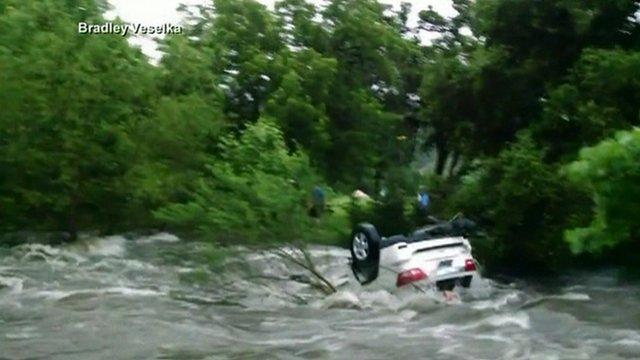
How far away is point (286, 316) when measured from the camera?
17484mm

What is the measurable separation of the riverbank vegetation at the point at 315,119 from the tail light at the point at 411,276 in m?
2.29

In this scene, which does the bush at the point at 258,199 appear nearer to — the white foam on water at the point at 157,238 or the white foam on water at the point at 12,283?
the white foam on water at the point at 12,283

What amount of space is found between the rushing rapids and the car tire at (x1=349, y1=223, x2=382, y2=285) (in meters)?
0.34

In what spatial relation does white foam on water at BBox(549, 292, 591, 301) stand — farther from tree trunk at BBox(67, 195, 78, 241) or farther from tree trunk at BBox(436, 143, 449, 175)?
tree trunk at BBox(436, 143, 449, 175)

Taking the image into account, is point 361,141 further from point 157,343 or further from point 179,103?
point 157,343

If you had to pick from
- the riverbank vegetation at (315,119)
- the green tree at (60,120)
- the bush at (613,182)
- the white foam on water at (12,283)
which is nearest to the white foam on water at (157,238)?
the riverbank vegetation at (315,119)

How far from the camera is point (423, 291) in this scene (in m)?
17.3

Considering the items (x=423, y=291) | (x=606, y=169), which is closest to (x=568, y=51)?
(x=423, y=291)

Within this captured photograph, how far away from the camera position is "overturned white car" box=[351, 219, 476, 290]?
17.2 metres

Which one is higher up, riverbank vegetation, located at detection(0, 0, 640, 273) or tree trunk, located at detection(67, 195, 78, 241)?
riverbank vegetation, located at detection(0, 0, 640, 273)

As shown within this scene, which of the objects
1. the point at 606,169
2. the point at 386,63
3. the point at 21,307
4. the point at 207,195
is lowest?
the point at 386,63

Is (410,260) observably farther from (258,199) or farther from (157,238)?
(157,238)

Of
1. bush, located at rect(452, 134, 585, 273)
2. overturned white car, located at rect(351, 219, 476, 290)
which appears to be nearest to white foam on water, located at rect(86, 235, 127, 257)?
bush, located at rect(452, 134, 585, 273)

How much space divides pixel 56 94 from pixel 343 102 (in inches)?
487
